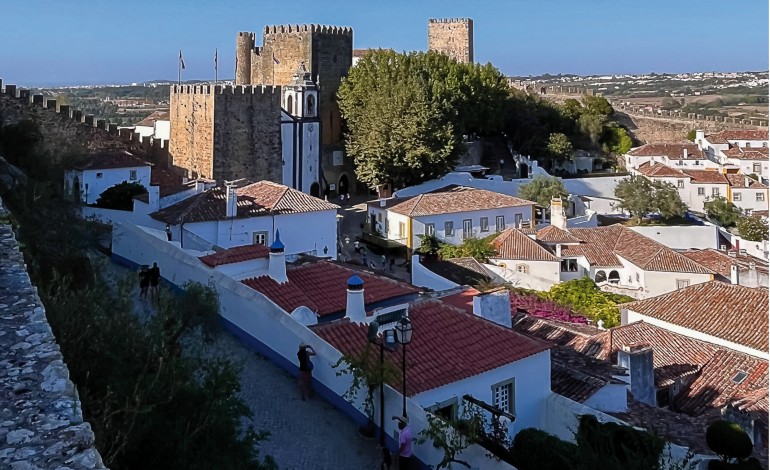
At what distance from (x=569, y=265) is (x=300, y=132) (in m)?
10.5

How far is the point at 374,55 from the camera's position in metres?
31.4

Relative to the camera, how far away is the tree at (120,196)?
1822 cm

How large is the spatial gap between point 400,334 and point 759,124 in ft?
184

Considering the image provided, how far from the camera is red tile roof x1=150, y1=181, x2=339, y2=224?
16781mm

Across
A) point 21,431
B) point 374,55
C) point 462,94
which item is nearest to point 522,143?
point 462,94

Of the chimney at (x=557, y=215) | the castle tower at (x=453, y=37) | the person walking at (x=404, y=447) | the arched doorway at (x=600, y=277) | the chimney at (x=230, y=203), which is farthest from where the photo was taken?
the castle tower at (x=453, y=37)

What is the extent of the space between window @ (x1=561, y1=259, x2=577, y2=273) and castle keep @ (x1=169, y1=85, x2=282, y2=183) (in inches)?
389

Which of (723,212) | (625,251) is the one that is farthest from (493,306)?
(723,212)

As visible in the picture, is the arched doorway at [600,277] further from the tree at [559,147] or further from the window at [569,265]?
the tree at [559,147]

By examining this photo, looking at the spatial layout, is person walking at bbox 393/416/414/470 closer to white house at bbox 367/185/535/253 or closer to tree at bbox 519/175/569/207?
white house at bbox 367/185/535/253

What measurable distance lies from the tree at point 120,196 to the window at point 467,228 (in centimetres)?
1166

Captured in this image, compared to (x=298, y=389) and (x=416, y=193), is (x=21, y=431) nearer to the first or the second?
(x=298, y=389)

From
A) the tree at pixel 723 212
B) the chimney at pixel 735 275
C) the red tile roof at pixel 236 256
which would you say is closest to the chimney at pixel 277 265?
the red tile roof at pixel 236 256

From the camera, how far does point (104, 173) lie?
18.9 m
